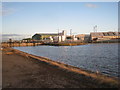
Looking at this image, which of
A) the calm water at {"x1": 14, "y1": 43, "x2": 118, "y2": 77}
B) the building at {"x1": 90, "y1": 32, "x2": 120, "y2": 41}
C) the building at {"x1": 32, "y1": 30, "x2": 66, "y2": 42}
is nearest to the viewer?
the calm water at {"x1": 14, "y1": 43, "x2": 118, "y2": 77}

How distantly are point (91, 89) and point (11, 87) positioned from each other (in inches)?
195

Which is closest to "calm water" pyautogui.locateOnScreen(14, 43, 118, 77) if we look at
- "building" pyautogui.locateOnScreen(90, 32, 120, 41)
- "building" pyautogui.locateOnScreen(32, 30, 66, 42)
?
"building" pyautogui.locateOnScreen(90, 32, 120, 41)

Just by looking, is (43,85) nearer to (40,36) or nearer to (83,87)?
(83,87)

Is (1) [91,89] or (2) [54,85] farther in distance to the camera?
(2) [54,85]

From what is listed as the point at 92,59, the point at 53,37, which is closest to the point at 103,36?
the point at 53,37

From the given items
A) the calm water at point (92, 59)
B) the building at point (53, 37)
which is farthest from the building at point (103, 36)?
the calm water at point (92, 59)

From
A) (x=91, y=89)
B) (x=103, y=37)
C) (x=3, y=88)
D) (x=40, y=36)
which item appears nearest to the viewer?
(x=91, y=89)

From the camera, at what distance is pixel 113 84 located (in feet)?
25.8

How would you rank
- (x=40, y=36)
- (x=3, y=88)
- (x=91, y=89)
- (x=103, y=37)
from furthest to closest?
(x=40, y=36) → (x=103, y=37) → (x=3, y=88) → (x=91, y=89)

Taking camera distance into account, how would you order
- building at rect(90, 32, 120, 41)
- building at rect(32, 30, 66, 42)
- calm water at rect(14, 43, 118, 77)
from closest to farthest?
calm water at rect(14, 43, 118, 77)
building at rect(90, 32, 120, 41)
building at rect(32, 30, 66, 42)

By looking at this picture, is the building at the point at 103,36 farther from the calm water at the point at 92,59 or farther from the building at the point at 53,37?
the calm water at the point at 92,59

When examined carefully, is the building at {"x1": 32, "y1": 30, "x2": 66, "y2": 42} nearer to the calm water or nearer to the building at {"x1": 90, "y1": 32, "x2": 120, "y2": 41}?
the building at {"x1": 90, "y1": 32, "x2": 120, "y2": 41}

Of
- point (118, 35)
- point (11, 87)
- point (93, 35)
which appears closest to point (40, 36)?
point (93, 35)

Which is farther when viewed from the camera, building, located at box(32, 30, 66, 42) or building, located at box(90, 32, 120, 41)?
building, located at box(32, 30, 66, 42)
